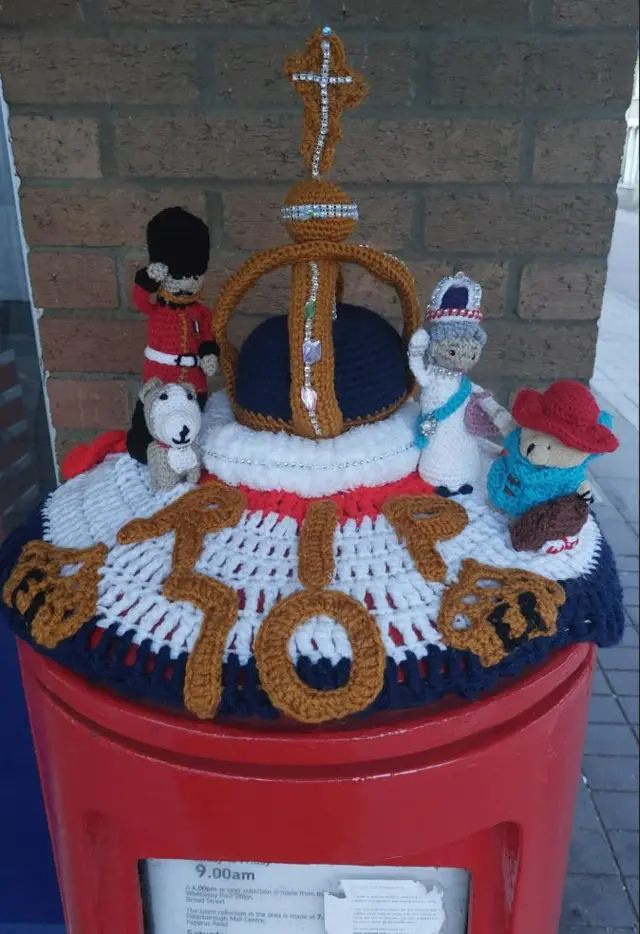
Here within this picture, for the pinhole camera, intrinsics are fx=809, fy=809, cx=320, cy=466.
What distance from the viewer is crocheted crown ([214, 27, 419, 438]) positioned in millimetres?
673

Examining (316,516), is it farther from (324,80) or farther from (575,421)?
(324,80)

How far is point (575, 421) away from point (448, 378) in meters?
0.14

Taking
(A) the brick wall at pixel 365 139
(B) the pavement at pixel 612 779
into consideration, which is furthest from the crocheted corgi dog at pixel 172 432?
(B) the pavement at pixel 612 779

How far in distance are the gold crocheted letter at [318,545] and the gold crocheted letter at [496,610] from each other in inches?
3.6

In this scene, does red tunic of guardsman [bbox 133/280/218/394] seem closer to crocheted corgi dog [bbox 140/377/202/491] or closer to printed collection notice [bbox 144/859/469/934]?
crocheted corgi dog [bbox 140/377/202/491]

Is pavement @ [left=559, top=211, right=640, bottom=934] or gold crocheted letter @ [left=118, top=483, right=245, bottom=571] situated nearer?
gold crocheted letter @ [left=118, top=483, right=245, bottom=571]

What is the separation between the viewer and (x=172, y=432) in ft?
2.27

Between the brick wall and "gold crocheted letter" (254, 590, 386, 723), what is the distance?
788mm

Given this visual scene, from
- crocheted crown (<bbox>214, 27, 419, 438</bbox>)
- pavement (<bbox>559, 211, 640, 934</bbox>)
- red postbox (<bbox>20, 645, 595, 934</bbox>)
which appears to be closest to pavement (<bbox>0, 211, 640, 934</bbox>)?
pavement (<bbox>559, 211, 640, 934</bbox>)

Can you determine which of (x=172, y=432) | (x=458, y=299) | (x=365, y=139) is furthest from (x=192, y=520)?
(x=365, y=139)

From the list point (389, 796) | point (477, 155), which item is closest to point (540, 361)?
point (477, 155)

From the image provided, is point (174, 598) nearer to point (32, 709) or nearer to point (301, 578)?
point (301, 578)

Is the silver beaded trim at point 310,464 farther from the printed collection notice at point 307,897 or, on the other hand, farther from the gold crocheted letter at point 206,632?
the printed collection notice at point 307,897

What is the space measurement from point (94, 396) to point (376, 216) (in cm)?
56
